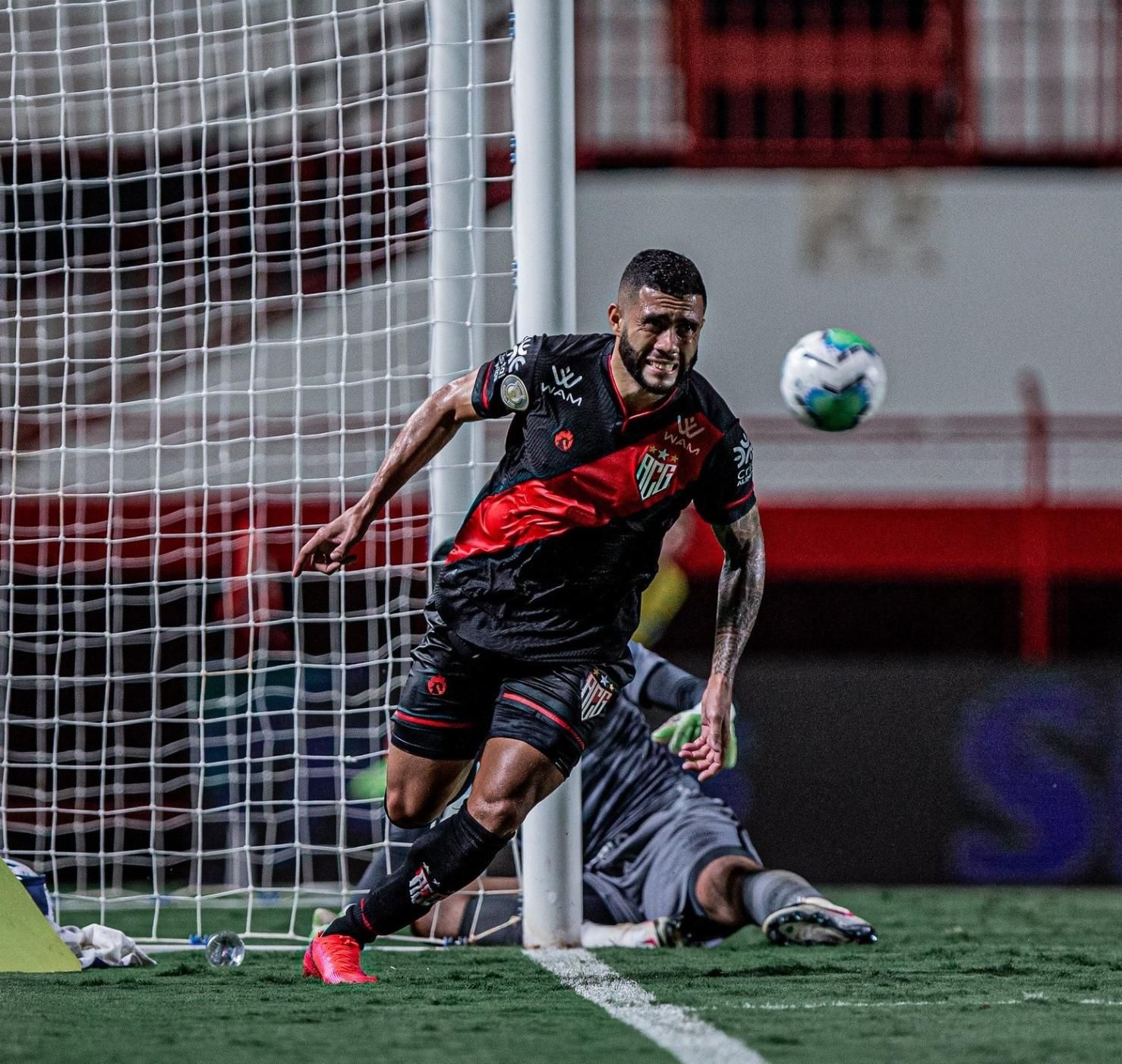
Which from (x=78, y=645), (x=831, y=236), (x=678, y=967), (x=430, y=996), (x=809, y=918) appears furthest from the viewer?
(x=831, y=236)

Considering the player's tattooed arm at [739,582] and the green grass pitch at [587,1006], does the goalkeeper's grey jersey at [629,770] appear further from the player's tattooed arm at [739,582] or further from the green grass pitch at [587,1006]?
the player's tattooed arm at [739,582]

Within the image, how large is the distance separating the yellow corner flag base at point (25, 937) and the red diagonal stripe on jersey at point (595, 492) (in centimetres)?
154

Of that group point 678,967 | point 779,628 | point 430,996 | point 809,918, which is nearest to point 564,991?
point 430,996

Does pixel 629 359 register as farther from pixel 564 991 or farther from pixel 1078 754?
pixel 1078 754

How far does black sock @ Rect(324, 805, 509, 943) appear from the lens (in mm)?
4004

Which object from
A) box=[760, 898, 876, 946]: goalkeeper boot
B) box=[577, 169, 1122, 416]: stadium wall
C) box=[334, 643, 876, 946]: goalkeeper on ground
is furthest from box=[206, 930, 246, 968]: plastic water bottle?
box=[577, 169, 1122, 416]: stadium wall

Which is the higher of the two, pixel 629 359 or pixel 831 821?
pixel 629 359

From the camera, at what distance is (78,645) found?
613 centimetres

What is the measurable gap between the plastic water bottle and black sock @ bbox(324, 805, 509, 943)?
0.57m

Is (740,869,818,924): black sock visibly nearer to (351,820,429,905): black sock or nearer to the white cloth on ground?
(351,820,429,905): black sock

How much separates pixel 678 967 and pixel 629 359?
1.54 metres

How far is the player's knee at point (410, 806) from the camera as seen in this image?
4.36 meters

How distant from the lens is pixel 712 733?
3.97 meters

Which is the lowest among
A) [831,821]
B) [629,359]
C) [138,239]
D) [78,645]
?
[831,821]
